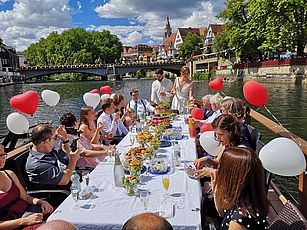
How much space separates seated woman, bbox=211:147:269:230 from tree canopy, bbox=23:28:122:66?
188 feet

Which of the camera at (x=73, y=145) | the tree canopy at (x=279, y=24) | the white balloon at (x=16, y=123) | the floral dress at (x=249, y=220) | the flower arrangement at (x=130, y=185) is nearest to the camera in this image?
the floral dress at (x=249, y=220)

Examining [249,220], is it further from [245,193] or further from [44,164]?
[44,164]

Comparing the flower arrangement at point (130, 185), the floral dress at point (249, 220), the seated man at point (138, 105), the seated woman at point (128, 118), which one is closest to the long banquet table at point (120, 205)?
the flower arrangement at point (130, 185)

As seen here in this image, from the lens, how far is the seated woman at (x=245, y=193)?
1504 mm

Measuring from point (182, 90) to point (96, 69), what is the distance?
151 feet

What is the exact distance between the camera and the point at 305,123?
10.5m

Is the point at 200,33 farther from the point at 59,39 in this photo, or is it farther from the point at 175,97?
Answer: the point at 175,97

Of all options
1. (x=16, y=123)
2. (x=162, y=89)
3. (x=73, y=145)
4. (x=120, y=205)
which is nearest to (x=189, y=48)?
(x=162, y=89)

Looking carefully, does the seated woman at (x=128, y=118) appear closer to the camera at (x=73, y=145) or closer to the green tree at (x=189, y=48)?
the camera at (x=73, y=145)

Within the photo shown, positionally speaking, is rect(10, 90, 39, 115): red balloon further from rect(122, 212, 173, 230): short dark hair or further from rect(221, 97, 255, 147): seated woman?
rect(122, 212, 173, 230): short dark hair

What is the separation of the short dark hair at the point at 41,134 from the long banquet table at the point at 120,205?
57 centimetres

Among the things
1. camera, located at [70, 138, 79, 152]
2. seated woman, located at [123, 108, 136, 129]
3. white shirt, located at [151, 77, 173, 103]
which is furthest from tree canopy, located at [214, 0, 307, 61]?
camera, located at [70, 138, 79, 152]

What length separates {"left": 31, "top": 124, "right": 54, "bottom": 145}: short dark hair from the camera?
2.52m

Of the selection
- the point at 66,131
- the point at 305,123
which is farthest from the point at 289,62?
the point at 66,131
